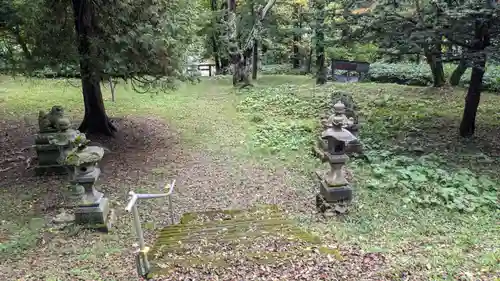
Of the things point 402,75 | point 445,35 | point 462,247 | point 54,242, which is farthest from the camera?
point 402,75

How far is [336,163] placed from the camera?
19.8 ft

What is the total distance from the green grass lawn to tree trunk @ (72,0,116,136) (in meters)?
2.42

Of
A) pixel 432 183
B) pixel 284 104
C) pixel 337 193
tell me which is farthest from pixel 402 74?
pixel 337 193

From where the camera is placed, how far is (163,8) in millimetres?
8445

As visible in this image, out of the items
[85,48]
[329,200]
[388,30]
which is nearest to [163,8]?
[85,48]

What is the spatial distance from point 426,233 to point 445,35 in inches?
189

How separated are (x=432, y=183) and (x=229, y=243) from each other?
4305 mm

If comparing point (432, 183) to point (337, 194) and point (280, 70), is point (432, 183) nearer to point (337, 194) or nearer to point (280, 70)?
point (337, 194)

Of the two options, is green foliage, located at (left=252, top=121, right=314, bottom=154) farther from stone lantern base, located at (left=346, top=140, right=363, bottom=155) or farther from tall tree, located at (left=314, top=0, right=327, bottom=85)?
tall tree, located at (left=314, top=0, right=327, bottom=85)

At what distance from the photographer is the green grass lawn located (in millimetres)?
4836

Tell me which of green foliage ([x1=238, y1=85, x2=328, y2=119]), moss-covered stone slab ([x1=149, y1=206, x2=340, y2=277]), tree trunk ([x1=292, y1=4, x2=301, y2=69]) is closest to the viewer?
moss-covered stone slab ([x1=149, y1=206, x2=340, y2=277])

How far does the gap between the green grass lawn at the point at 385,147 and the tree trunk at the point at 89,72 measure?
2.42m

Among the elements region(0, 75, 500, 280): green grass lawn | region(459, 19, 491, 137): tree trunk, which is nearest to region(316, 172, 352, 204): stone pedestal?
region(0, 75, 500, 280): green grass lawn

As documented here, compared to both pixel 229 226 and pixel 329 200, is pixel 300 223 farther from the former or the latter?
pixel 229 226
